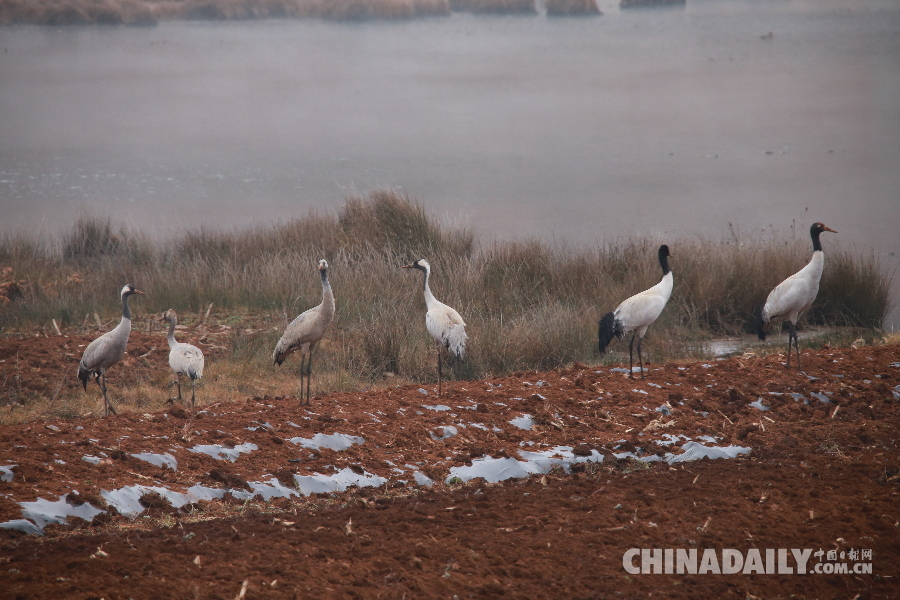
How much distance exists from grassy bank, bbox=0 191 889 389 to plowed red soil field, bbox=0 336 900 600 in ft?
8.51

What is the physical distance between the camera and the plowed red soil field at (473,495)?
3.69 metres

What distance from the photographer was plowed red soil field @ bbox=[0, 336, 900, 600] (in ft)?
12.1

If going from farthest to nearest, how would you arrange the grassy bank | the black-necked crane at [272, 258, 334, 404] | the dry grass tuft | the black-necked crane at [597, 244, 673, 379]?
the grassy bank → the dry grass tuft → the black-necked crane at [597, 244, 673, 379] → the black-necked crane at [272, 258, 334, 404]

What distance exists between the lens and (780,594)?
3717 mm

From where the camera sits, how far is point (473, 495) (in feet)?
15.8

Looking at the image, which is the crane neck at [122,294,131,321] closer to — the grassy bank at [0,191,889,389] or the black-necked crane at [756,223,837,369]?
the grassy bank at [0,191,889,389]

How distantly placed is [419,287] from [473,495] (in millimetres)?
7416

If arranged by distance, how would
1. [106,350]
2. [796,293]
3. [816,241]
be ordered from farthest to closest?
[816,241], [796,293], [106,350]

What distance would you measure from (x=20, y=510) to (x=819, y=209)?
26269 millimetres

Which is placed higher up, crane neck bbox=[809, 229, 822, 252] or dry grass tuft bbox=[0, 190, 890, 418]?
crane neck bbox=[809, 229, 822, 252]

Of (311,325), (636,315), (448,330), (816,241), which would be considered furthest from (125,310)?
(816,241)

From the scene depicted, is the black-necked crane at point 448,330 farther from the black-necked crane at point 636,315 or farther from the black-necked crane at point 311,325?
the black-necked crane at point 636,315

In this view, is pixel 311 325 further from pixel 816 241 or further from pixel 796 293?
pixel 816 241

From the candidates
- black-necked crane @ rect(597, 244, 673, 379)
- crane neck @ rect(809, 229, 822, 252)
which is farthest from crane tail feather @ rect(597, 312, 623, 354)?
crane neck @ rect(809, 229, 822, 252)
